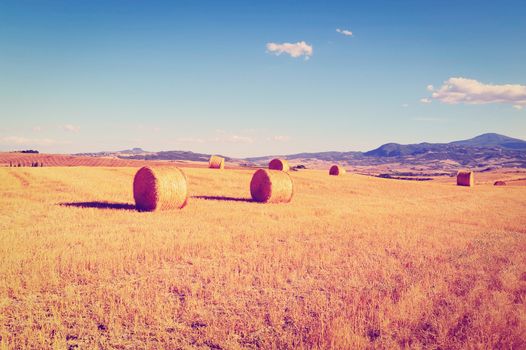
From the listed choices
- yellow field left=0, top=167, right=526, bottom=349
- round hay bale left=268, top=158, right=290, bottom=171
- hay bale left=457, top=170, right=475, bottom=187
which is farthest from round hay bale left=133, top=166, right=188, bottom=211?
hay bale left=457, top=170, right=475, bottom=187

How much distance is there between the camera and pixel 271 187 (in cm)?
2034

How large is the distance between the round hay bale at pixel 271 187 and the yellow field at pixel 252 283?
245 inches

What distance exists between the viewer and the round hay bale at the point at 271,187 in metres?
20.5

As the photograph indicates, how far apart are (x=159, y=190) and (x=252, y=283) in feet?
32.3

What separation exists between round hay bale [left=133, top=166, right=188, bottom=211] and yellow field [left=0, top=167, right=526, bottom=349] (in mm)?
2024

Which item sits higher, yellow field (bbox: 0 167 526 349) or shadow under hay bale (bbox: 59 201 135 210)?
shadow under hay bale (bbox: 59 201 135 210)

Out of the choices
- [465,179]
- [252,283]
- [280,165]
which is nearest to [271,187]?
[252,283]

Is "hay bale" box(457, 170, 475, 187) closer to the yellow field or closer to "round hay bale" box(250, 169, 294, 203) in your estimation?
"round hay bale" box(250, 169, 294, 203)

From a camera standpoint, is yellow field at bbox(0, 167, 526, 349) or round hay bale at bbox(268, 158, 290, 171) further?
round hay bale at bbox(268, 158, 290, 171)

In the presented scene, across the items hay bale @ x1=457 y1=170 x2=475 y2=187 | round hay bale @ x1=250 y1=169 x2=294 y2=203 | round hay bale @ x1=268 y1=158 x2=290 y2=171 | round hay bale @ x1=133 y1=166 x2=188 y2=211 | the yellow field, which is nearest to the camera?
the yellow field

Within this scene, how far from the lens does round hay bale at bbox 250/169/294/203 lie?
20.5 m

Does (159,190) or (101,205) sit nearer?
(159,190)

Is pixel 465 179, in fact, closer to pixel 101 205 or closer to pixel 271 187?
pixel 271 187

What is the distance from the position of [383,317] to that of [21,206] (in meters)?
Result: 16.0
